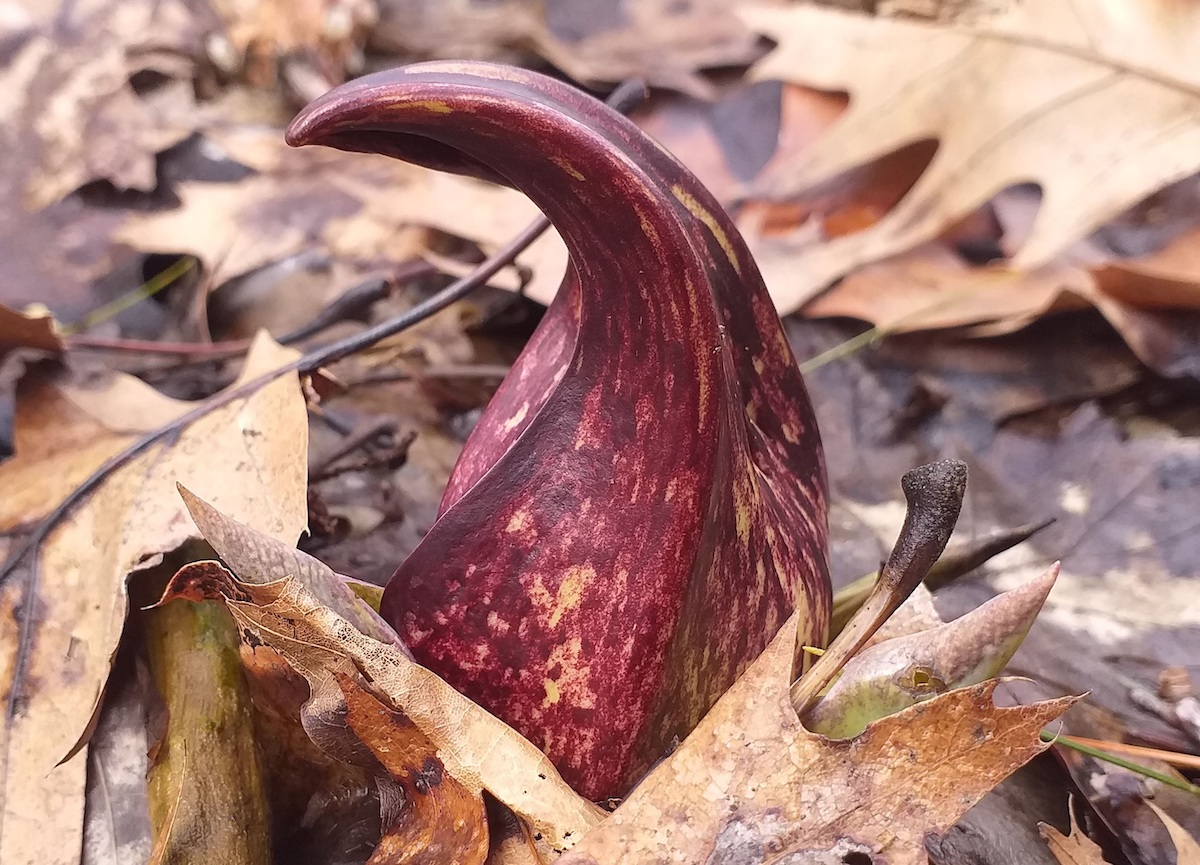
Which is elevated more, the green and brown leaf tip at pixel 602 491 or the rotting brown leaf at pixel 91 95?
the green and brown leaf tip at pixel 602 491

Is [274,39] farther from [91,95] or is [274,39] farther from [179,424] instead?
[179,424]

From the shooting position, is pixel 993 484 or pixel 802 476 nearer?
pixel 802 476

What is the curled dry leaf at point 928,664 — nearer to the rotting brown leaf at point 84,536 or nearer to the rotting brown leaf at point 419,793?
the rotting brown leaf at point 419,793

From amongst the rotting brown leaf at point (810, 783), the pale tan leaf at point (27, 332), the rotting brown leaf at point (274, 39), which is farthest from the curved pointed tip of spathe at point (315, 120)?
the rotting brown leaf at point (274, 39)

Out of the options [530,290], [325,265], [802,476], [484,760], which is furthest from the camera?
[325,265]

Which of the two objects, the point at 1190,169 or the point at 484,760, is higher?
the point at 1190,169

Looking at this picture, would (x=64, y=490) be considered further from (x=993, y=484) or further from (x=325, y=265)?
(x=993, y=484)

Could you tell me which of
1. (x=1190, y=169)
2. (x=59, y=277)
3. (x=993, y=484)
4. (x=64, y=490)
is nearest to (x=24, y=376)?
(x=64, y=490)
